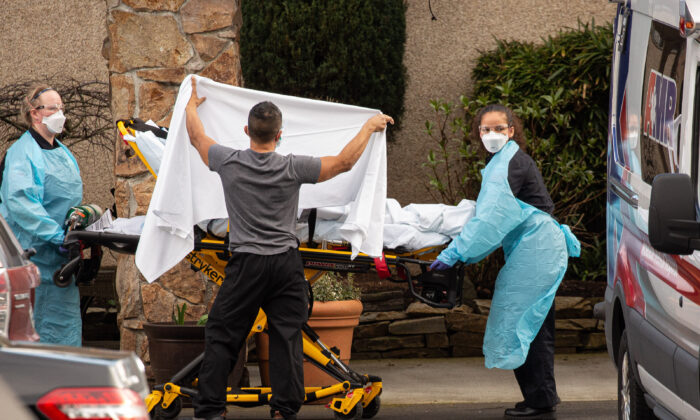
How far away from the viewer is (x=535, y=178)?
5.89 m

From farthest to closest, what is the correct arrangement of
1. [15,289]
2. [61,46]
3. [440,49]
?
[440,49] < [61,46] < [15,289]

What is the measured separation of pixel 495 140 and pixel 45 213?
2.69 m

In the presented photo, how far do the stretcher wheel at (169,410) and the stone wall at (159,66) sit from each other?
3.77 feet

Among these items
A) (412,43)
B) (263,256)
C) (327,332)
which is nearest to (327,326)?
(327,332)

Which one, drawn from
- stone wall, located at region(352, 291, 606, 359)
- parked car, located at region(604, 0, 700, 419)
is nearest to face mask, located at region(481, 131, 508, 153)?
parked car, located at region(604, 0, 700, 419)

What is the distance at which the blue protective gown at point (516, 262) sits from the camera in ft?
18.5

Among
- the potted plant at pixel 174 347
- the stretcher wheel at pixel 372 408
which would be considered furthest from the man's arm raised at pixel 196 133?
the stretcher wheel at pixel 372 408

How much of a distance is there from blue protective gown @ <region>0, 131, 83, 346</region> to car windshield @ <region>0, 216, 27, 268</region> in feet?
5.53

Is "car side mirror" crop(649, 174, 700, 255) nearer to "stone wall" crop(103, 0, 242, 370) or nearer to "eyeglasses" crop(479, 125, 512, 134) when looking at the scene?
"eyeglasses" crop(479, 125, 512, 134)

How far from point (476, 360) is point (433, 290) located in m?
2.67

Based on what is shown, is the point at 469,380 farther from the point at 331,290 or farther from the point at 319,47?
the point at 319,47

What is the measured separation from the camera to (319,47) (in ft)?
26.6

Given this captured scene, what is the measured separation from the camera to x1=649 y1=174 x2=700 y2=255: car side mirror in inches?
137

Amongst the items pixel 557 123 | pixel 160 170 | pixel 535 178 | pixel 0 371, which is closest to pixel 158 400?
pixel 160 170
